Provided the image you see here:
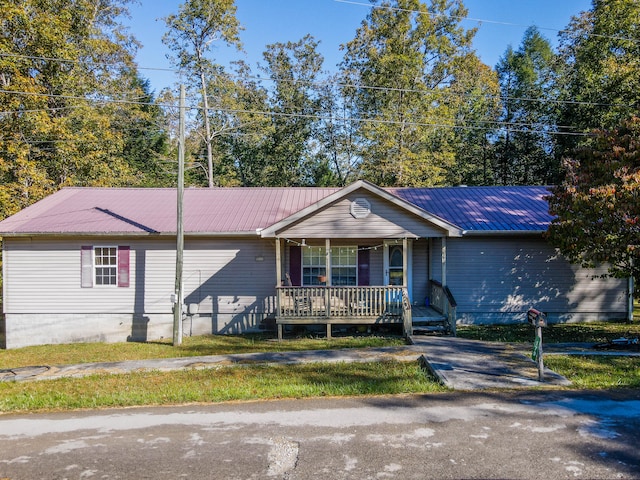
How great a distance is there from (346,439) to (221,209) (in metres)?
11.6

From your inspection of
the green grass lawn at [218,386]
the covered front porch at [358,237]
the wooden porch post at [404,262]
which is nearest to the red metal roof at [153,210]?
the covered front porch at [358,237]

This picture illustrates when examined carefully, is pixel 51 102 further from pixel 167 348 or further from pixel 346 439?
pixel 346 439

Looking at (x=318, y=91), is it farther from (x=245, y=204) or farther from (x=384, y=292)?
(x=384, y=292)

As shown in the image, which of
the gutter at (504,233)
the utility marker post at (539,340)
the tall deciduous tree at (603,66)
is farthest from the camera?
the tall deciduous tree at (603,66)

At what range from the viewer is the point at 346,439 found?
5785 mm

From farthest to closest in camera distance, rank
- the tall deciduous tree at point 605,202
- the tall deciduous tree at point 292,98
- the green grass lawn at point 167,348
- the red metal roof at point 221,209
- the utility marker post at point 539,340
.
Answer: the tall deciduous tree at point 292,98 → the red metal roof at point 221,209 → the green grass lawn at point 167,348 → the tall deciduous tree at point 605,202 → the utility marker post at point 539,340

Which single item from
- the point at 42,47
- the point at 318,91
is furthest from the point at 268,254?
the point at 318,91

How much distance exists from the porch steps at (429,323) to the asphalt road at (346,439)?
Answer: 5.28 metres

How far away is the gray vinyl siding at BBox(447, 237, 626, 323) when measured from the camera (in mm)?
14531

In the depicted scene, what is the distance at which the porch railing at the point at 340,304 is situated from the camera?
507 inches

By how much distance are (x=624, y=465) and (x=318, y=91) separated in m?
30.0

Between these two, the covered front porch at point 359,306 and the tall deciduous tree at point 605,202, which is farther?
the covered front porch at point 359,306

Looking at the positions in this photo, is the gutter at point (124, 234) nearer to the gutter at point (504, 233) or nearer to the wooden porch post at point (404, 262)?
the wooden porch post at point (404, 262)

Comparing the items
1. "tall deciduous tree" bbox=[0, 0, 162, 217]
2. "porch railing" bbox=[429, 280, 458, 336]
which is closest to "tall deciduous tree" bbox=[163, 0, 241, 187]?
"tall deciduous tree" bbox=[0, 0, 162, 217]
